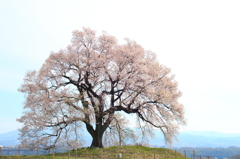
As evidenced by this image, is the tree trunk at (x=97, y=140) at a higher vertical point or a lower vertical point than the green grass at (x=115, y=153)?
higher

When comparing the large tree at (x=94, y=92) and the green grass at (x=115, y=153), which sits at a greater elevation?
the large tree at (x=94, y=92)

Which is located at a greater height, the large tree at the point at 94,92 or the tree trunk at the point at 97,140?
the large tree at the point at 94,92

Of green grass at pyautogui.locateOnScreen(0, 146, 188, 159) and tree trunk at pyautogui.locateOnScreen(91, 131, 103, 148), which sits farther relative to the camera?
tree trunk at pyautogui.locateOnScreen(91, 131, 103, 148)

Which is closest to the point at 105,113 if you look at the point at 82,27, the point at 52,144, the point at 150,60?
the point at 52,144

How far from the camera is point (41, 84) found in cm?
2508

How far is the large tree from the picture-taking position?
81.2 ft

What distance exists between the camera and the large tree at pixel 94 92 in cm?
2475

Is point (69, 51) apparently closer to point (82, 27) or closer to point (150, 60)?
point (82, 27)

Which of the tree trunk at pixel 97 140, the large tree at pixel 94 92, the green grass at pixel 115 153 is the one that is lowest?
the green grass at pixel 115 153

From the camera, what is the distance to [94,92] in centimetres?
2692

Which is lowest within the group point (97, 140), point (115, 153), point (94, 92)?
point (115, 153)

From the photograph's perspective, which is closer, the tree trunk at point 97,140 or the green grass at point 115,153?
the green grass at point 115,153

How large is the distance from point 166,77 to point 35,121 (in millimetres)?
15719

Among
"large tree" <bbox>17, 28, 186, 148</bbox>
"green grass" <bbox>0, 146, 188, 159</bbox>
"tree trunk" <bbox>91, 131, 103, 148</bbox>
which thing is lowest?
"green grass" <bbox>0, 146, 188, 159</bbox>
